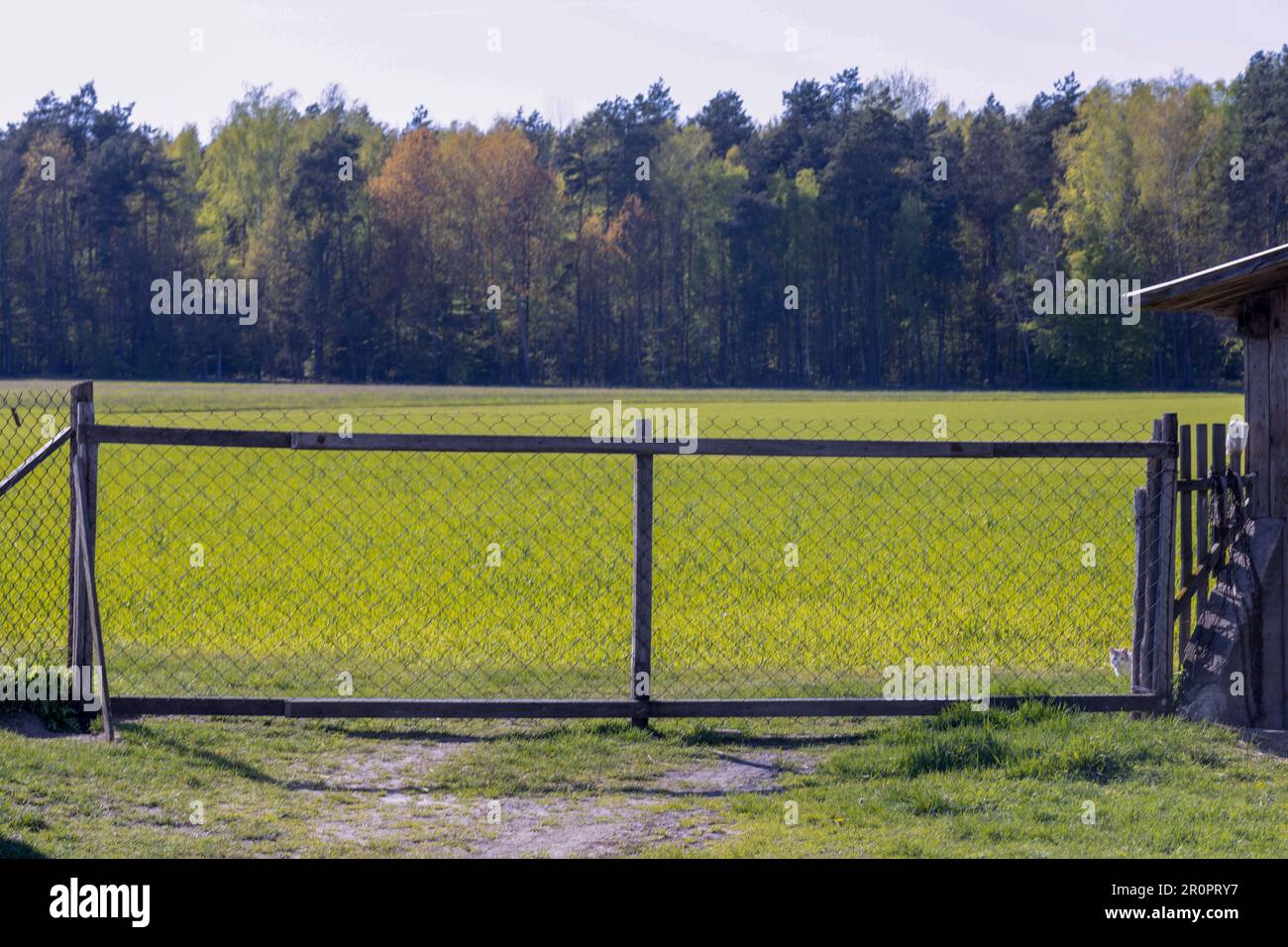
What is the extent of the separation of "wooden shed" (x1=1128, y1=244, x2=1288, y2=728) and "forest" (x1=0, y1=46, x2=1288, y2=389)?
3363 inches

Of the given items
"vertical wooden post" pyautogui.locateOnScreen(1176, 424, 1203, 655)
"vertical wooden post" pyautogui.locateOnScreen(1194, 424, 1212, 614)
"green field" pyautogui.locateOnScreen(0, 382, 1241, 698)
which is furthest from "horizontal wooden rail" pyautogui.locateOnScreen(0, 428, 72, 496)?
"vertical wooden post" pyautogui.locateOnScreen(1194, 424, 1212, 614)

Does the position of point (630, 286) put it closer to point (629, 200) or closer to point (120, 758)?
point (629, 200)

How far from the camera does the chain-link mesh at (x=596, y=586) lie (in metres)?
10.6

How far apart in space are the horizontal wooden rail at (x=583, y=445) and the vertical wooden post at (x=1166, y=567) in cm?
9

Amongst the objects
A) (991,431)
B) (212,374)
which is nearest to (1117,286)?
(991,431)

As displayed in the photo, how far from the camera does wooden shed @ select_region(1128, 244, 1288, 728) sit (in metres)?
8.82

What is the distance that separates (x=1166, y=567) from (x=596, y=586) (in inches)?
274

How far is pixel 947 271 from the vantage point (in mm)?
104875

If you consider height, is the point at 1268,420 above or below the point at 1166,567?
above

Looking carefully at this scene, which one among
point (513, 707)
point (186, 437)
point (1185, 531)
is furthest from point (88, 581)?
point (1185, 531)

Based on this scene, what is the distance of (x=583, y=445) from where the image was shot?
28.9 ft

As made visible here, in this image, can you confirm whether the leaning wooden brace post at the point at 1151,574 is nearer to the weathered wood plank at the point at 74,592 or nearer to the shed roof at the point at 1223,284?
the shed roof at the point at 1223,284

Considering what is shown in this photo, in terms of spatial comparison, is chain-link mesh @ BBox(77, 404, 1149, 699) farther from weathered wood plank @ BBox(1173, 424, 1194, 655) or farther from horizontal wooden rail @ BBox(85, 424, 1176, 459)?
horizontal wooden rail @ BBox(85, 424, 1176, 459)

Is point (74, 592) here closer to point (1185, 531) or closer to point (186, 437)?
point (186, 437)
